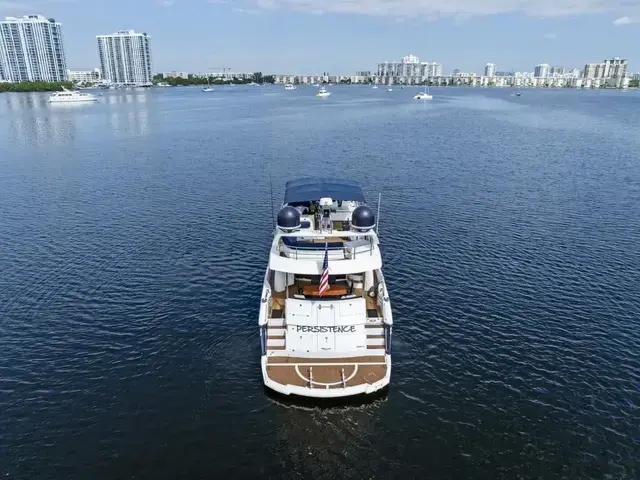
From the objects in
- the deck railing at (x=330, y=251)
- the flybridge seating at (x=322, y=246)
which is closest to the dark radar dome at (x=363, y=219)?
the flybridge seating at (x=322, y=246)

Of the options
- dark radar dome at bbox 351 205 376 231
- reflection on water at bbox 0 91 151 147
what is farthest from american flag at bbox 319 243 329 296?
reflection on water at bbox 0 91 151 147

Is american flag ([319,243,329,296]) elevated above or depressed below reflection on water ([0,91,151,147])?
above

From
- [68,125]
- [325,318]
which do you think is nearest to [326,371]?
[325,318]

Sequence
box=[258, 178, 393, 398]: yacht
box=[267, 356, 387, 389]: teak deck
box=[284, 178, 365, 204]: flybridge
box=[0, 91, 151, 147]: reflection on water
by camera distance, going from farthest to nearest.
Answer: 1. box=[0, 91, 151, 147]: reflection on water
2. box=[284, 178, 365, 204]: flybridge
3. box=[258, 178, 393, 398]: yacht
4. box=[267, 356, 387, 389]: teak deck

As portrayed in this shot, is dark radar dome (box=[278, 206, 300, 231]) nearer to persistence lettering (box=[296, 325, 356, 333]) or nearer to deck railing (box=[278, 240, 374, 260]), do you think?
deck railing (box=[278, 240, 374, 260])

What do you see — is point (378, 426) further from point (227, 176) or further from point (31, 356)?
point (227, 176)

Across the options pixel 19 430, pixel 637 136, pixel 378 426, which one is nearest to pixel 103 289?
pixel 19 430

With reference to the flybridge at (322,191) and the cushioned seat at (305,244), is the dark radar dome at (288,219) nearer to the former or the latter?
the cushioned seat at (305,244)

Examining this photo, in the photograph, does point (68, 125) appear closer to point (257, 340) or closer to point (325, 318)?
point (257, 340)
